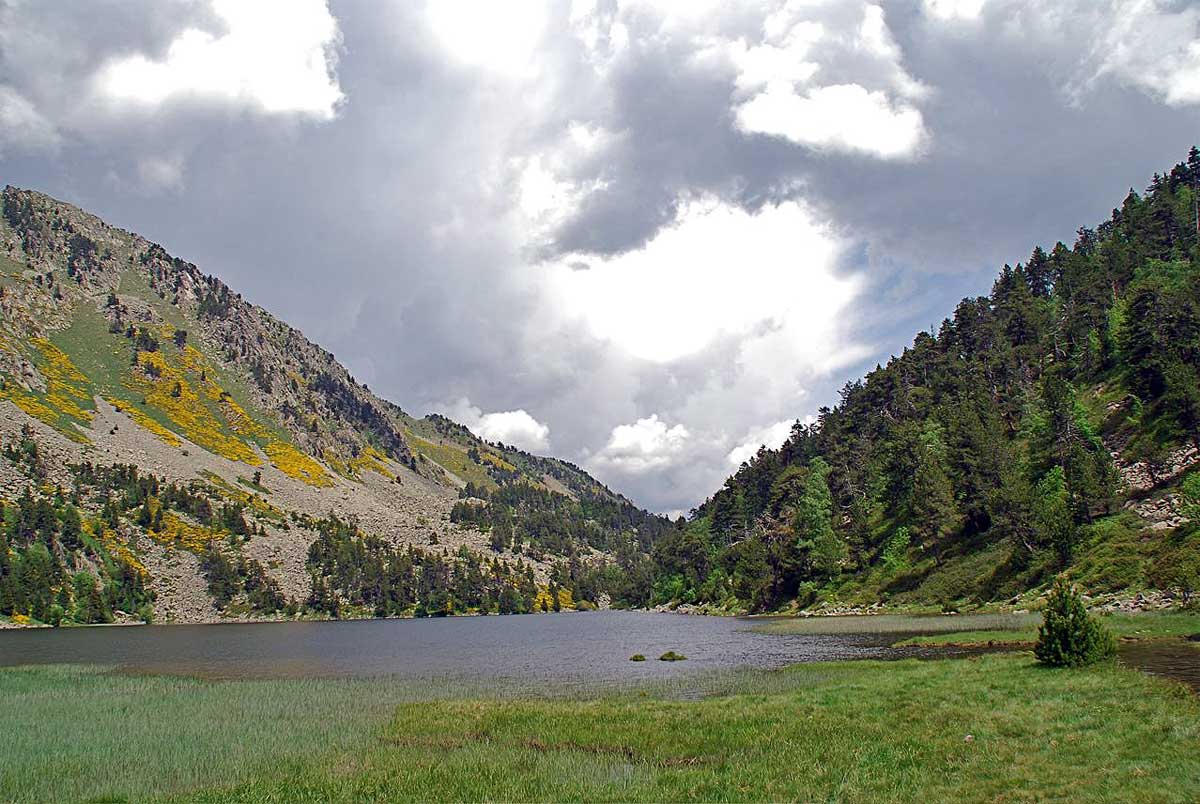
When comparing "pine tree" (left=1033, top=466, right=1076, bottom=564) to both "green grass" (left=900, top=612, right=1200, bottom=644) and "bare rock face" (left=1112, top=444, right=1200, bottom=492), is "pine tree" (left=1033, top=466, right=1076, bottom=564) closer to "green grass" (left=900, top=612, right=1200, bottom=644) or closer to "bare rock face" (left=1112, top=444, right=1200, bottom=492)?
"bare rock face" (left=1112, top=444, right=1200, bottom=492)

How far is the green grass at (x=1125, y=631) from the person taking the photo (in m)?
48.4

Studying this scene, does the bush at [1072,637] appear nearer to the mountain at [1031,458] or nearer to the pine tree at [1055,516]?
the mountain at [1031,458]

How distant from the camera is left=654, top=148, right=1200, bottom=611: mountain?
306 feet

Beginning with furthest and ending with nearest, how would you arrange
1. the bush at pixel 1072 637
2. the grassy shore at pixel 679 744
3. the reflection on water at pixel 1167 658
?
the bush at pixel 1072 637 → the reflection on water at pixel 1167 658 → the grassy shore at pixel 679 744

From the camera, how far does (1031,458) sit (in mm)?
125938

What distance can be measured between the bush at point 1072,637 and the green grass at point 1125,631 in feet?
44.8

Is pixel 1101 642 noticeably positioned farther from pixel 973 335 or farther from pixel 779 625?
pixel 973 335

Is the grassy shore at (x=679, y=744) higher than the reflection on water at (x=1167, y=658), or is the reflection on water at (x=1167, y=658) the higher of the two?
the reflection on water at (x=1167, y=658)

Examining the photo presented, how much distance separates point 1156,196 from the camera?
175 m

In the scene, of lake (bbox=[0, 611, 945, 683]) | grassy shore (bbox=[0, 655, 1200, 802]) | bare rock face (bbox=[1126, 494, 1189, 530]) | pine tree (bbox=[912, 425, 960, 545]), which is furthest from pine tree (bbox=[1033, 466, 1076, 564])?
grassy shore (bbox=[0, 655, 1200, 802])

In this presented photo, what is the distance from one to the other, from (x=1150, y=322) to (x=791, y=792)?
131m

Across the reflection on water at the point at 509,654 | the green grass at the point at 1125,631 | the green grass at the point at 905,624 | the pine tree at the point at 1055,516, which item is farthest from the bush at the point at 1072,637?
the pine tree at the point at 1055,516

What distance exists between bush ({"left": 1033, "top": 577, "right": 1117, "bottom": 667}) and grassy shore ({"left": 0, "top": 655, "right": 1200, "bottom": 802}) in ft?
6.28

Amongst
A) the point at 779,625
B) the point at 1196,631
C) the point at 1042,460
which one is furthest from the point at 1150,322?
the point at 1196,631
